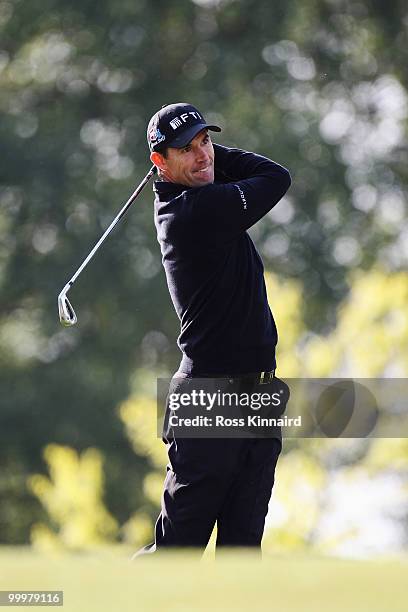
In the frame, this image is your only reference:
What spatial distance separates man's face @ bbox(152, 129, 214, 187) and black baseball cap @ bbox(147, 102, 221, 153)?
0.03 meters

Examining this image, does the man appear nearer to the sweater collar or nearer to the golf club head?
the sweater collar

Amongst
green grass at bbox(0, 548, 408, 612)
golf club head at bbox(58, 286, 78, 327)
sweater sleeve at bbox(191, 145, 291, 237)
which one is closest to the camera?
green grass at bbox(0, 548, 408, 612)

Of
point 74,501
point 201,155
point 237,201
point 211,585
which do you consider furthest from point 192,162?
point 74,501

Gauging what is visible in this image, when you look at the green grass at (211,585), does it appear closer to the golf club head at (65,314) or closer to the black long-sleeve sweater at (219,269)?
the black long-sleeve sweater at (219,269)

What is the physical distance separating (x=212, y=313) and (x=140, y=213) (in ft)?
64.1

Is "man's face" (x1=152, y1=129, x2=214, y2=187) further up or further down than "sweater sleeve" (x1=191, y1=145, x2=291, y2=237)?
further up

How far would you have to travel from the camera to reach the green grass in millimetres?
4980

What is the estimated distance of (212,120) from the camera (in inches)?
981

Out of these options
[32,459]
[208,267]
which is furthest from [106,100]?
[208,267]

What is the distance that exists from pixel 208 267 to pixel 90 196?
20.0 meters

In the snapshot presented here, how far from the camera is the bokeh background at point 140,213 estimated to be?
24.0m

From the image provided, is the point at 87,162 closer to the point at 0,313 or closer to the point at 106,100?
the point at 106,100

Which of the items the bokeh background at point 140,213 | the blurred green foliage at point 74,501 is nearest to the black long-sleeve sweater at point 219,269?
the bokeh background at point 140,213

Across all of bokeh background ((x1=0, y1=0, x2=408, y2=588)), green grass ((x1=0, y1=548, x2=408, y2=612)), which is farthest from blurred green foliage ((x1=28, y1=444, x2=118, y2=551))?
green grass ((x1=0, y1=548, x2=408, y2=612))
